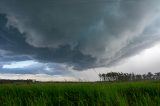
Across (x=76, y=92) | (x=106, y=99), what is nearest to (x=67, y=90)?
(x=76, y=92)

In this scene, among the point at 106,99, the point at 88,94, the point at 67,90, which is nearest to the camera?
the point at 106,99

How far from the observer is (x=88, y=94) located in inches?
409

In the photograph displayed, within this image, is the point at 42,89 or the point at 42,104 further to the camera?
the point at 42,89

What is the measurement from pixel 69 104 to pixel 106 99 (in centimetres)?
118

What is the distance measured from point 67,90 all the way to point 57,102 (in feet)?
5.66

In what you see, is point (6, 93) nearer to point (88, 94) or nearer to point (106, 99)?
point (88, 94)

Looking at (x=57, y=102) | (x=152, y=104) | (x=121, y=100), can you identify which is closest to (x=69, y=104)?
(x=57, y=102)

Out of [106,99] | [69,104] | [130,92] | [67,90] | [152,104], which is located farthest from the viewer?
[130,92]

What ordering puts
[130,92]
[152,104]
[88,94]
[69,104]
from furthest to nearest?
1. [130,92]
2. [88,94]
3. [69,104]
4. [152,104]

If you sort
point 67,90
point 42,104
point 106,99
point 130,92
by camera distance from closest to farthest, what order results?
point 42,104 < point 106,99 < point 67,90 < point 130,92

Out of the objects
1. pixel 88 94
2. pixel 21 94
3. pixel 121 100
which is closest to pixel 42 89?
pixel 21 94

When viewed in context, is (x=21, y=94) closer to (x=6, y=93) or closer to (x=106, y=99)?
(x=6, y=93)

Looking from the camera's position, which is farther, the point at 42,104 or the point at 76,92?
the point at 76,92

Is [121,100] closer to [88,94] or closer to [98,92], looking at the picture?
[98,92]
